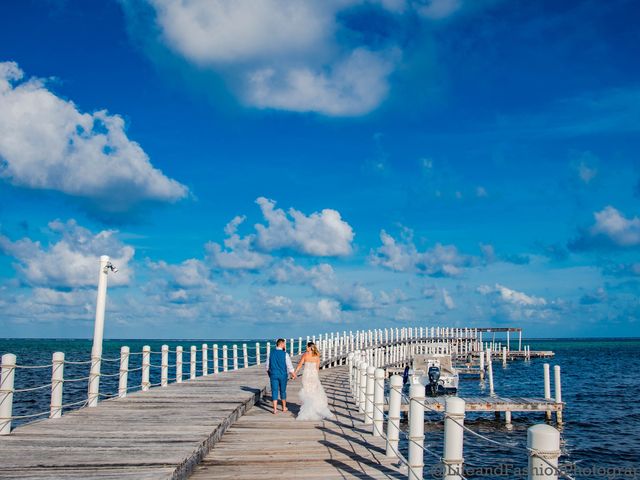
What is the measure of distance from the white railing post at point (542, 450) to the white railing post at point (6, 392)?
25.6ft

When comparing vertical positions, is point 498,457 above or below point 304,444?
below

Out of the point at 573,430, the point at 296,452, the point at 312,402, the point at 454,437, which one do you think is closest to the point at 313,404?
the point at 312,402

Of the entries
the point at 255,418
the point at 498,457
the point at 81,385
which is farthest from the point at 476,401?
the point at 81,385

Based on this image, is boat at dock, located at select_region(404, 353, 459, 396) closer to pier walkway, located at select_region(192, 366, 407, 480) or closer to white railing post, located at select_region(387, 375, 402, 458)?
pier walkway, located at select_region(192, 366, 407, 480)

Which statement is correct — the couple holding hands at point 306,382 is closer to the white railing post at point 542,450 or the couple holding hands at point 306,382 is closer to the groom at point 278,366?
the groom at point 278,366

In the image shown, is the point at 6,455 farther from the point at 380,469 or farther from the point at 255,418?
the point at 255,418

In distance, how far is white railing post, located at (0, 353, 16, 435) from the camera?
8.80m

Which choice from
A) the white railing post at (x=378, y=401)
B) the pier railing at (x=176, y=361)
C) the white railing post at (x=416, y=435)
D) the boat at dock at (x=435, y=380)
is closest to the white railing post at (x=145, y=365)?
the pier railing at (x=176, y=361)

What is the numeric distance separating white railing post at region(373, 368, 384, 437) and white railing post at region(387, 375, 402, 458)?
1.06 m

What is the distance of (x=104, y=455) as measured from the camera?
24.2 feet

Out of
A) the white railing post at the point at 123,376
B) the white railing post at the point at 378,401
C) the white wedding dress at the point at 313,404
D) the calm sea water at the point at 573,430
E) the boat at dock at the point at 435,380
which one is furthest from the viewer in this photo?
the boat at dock at the point at 435,380

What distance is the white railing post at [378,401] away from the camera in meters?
10.1

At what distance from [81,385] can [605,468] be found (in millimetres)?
34615

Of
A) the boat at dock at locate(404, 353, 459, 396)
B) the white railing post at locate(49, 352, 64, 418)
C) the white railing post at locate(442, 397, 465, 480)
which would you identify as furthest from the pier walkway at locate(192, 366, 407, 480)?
the boat at dock at locate(404, 353, 459, 396)
